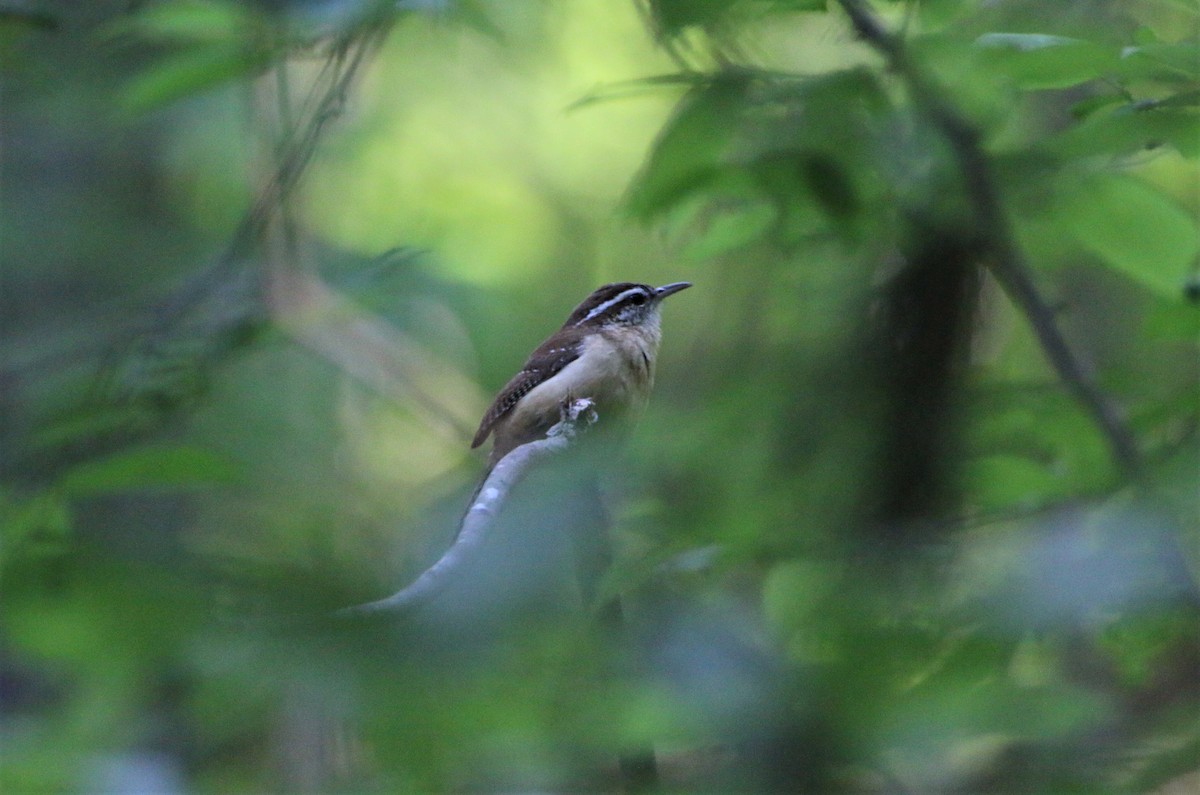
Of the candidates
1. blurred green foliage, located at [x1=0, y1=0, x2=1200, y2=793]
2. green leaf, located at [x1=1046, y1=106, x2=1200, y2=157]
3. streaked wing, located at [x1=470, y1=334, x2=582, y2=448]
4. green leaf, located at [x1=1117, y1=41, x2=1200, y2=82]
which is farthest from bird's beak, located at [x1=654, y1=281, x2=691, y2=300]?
green leaf, located at [x1=1117, y1=41, x2=1200, y2=82]

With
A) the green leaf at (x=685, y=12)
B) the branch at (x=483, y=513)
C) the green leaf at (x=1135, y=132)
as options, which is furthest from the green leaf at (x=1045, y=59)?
the branch at (x=483, y=513)

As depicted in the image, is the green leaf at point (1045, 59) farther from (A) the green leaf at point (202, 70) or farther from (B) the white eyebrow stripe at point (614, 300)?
(B) the white eyebrow stripe at point (614, 300)

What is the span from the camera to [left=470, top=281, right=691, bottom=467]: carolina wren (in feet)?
15.8

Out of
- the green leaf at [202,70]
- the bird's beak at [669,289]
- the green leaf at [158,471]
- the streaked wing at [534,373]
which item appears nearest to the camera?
the green leaf at [158,471]

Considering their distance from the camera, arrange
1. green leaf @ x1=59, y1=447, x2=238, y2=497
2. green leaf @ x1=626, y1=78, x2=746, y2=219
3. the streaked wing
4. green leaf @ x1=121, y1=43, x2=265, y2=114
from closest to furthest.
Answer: green leaf @ x1=59, y1=447, x2=238, y2=497 → green leaf @ x1=626, y1=78, x2=746, y2=219 → green leaf @ x1=121, y1=43, x2=265, y2=114 → the streaked wing

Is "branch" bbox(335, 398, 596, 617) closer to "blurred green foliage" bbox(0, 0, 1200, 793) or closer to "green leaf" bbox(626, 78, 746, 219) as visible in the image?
"blurred green foliage" bbox(0, 0, 1200, 793)

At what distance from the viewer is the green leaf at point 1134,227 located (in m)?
2.76

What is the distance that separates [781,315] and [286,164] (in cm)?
158

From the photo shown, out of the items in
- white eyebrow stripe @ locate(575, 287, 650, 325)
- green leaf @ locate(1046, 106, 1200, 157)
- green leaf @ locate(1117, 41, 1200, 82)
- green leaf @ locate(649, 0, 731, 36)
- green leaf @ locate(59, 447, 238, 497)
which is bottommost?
white eyebrow stripe @ locate(575, 287, 650, 325)

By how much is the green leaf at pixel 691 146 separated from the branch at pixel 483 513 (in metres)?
0.77

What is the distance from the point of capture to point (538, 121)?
12.2 metres

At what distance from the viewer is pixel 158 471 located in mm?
2191

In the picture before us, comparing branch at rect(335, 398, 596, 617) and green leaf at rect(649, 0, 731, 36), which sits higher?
green leaf at rect(649, 0, 731, 36)

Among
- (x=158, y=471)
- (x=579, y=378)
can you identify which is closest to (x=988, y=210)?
(x=158, y=471)
